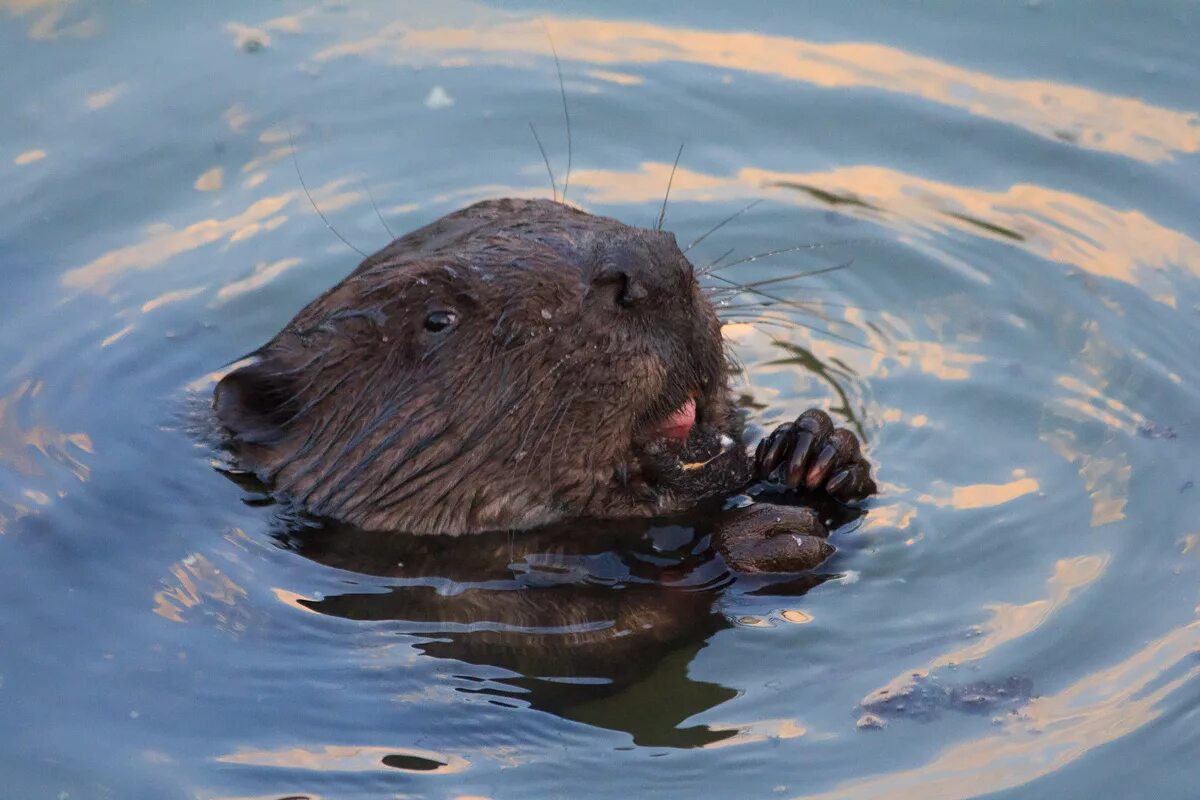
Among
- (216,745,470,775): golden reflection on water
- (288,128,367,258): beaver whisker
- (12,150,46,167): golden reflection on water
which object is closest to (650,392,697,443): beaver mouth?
(216,745,470,775): golden reflection on water

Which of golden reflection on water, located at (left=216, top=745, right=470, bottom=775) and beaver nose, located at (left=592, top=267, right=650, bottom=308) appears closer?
golden reflection on water, located at (left=216, top=745, right=470, bottom=775)

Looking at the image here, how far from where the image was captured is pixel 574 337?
17.4 ft

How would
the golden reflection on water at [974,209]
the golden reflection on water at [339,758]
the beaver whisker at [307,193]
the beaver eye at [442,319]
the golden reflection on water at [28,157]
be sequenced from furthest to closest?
the golden reflection on water at [28,157] → the beaver whisker at [307,193] → the golden reflection on water at [974,209] → the beaver eye at [442,319] → the golden reflection on water at [339,758]

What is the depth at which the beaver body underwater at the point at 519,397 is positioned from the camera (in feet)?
17.3

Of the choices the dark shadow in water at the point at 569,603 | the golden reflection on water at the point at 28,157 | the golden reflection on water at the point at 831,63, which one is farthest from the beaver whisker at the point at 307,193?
the dark shadow in water at the point at 569,603

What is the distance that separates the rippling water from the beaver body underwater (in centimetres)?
22

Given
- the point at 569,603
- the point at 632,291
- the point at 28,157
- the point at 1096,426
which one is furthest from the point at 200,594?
the point at 28,157

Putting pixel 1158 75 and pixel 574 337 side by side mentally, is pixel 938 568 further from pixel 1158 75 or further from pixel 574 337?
pixel 1158 75

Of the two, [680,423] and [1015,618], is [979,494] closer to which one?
[1015,618]

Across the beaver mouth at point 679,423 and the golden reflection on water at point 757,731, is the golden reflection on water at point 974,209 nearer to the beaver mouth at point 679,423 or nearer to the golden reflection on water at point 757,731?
the beaver mouth at point 679,423

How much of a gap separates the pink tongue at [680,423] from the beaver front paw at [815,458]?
1.30 feet

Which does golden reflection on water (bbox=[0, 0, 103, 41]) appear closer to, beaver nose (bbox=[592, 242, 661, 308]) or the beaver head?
the beaver head

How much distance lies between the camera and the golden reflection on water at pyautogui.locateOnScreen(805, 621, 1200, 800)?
4828 mm

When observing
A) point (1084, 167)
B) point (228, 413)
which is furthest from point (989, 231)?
point (228, 413)
